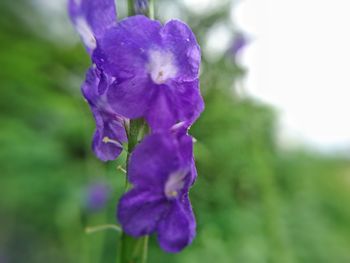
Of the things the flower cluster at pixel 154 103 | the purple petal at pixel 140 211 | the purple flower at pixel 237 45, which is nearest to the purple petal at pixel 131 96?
the flower cluster at pixel 154 103

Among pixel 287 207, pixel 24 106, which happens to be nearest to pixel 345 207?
pixel 287 207

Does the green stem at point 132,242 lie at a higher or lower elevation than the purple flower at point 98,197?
higher

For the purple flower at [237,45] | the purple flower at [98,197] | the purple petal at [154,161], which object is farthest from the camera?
the purple flower at [98,197]

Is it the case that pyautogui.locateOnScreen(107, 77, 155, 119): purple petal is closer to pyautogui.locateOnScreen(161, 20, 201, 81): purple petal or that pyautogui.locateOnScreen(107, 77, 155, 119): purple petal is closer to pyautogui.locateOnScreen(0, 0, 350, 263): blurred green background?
pyautogui.locateOnScreen(161, 20, 201, 81): purple petal

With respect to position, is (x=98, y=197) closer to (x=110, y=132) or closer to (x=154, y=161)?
(x=110, y=132)

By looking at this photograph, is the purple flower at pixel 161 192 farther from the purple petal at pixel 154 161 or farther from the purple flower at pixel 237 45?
the purple flower at pixel 237 45

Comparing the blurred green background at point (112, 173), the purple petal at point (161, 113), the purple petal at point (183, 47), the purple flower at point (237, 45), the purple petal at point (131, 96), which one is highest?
the purple petal at point (183, 47)

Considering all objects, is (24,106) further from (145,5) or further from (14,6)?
(145,5)

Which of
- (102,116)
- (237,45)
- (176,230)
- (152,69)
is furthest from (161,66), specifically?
(237,45)
